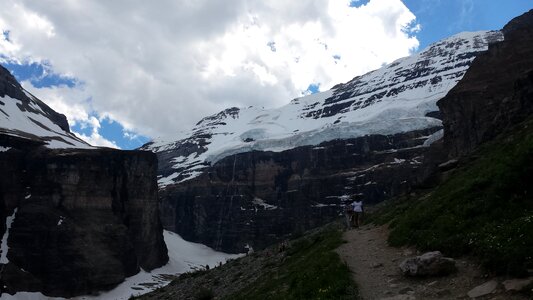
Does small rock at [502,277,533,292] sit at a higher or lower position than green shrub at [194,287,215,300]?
higher

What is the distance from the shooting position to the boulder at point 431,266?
13.4 m

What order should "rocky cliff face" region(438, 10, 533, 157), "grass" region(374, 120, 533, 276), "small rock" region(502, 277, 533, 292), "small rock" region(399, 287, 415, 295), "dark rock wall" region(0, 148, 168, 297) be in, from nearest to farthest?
"small rock" region(502, 277, 533, 292), "grass" region(374, 120, 533, 276), "small rock" region(399, 287, 415, 295), "rocky cliff face" region(438, 10, 533, 157), "dark rock wall" region(0, 148, 168, 297)

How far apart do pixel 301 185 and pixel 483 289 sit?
16775cm

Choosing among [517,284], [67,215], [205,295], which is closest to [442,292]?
[517,284]

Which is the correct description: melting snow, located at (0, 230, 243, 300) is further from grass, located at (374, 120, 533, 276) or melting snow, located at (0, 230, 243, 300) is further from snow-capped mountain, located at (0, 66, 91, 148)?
grass, located at (374, 120, 533, 276)

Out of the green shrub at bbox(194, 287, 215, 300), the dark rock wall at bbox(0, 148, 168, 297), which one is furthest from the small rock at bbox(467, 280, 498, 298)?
the dark rock wall at bbox(0, 148, 168, 297)

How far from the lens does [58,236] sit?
340 feet

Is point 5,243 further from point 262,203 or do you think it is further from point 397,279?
point 397,279

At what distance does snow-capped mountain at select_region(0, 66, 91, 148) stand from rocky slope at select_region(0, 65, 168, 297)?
0.71 metres

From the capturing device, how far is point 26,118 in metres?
138

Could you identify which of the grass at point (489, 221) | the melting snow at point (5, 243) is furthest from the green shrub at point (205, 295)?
the melting snow at point (5, 243)

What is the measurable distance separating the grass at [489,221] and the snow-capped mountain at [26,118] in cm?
11308

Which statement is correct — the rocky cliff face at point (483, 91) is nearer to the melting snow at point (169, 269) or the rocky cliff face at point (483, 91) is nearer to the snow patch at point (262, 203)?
the melting snow at point (169, 269)

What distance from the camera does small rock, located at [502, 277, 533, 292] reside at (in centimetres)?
1063
